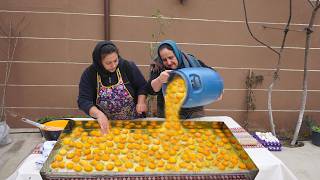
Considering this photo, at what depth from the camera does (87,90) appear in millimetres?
2619

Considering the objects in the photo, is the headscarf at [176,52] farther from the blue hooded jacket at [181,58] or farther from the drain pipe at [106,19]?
the drain pipe at [106,19]

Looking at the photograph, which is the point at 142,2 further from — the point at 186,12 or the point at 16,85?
the point at 16,85

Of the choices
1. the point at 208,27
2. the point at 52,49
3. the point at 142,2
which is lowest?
the point at 52,49

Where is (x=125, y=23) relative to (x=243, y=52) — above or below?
above

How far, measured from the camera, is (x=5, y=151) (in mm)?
4227

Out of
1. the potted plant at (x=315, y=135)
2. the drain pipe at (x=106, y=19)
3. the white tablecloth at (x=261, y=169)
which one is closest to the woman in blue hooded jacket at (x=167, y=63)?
the white tablecloth at (x=261, y=169)

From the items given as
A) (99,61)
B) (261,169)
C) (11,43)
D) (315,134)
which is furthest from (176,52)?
(315,134)

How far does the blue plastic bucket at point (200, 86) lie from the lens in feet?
6.33

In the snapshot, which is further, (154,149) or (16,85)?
(16,85)

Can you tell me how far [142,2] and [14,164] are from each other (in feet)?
8.84

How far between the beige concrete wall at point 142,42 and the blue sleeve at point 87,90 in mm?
2143

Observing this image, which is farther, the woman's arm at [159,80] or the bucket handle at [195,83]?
the woman's arm at [159,80]

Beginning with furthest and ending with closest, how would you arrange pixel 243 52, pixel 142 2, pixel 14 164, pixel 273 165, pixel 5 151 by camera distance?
pixel 243 52 → pixel 142 2 → pixel 5 151 → pixel 14 164 → pixel 273 165

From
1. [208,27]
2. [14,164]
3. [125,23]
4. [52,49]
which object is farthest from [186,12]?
[14,164]
